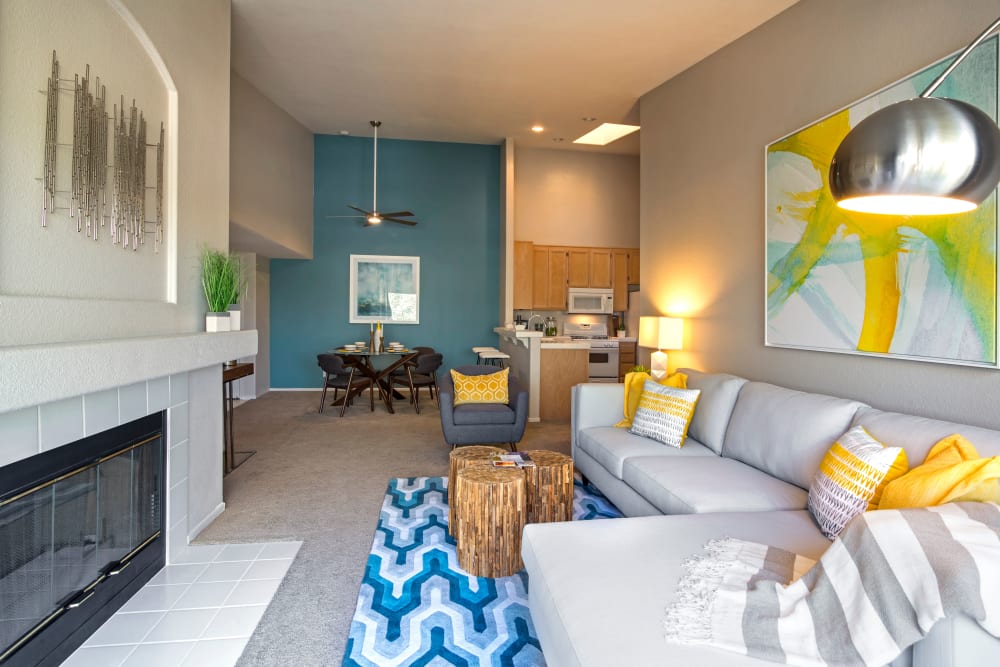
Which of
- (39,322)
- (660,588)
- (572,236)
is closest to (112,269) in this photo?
(39,322)

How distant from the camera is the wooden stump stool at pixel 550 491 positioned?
258 cm

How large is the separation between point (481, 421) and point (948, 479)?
9.62 ft

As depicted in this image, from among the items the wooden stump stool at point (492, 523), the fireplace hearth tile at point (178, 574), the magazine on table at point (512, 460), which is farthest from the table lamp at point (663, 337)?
the fireplace hearth tile at point (178, 574)

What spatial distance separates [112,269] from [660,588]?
2.33m

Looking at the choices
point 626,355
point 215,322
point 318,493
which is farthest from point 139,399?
point 626,355

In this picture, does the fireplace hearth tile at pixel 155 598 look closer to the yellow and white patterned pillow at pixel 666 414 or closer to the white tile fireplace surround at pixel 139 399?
the white tile fireplace surround at pixel 139 399

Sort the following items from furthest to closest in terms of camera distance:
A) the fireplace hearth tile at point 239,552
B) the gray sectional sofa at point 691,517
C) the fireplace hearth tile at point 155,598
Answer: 1. the fireplace hearth tile at point 239,552
2. the fireplace hearth tile at point 155,598
3. the gray sectional sofa at point 691,517

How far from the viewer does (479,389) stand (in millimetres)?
4223

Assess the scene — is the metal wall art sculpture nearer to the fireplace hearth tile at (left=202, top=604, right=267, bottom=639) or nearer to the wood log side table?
the fireplace hearth tile at (left=202, top=604, right=267, bottom=639)

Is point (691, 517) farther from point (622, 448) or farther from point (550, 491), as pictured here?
point (622, 448)

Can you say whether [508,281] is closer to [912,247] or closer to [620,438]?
[620,438]

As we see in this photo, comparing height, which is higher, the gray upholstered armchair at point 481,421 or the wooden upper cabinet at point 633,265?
the wooden upper cabinet at point 633,265

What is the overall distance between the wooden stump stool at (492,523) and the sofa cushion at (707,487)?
25.7 inches

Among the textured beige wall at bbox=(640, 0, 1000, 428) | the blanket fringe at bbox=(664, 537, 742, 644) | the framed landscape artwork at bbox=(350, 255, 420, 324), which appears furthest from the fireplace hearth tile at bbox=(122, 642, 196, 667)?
the framed landscape artwork at bbox=(350, 255, 420, 324)
